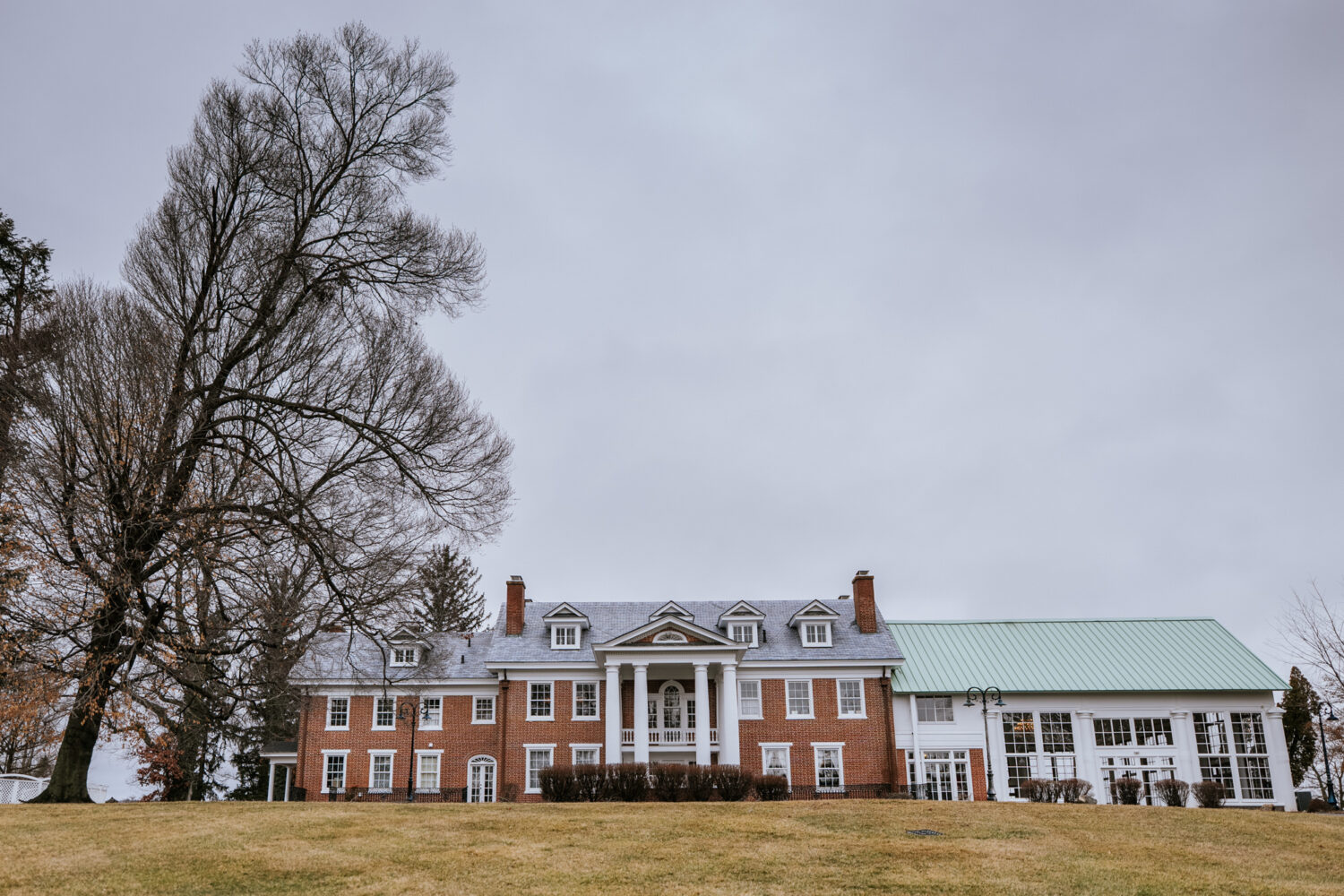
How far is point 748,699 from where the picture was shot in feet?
133

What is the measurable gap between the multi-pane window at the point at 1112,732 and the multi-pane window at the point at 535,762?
66.7ft

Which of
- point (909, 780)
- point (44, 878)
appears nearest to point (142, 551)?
point (44, 878)

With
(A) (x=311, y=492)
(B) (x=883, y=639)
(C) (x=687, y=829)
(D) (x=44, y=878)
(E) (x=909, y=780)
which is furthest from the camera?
(B) (x=883, y=639)

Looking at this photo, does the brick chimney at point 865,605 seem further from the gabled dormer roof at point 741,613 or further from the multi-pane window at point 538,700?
the multi-pane window at point 538,700

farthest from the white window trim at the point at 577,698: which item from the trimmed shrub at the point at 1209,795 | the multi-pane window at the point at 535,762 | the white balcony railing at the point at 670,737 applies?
the trimmed shrub at the point at 1209,795

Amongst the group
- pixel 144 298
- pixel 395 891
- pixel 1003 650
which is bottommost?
pixel 395 891

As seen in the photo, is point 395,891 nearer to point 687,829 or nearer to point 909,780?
point 687,829

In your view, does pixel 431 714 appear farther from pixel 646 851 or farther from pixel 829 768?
pixel 646 851

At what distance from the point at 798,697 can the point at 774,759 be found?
2.45 meters

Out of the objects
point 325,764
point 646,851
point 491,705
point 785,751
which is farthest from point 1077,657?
point 646,851

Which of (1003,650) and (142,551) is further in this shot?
(1003,650)

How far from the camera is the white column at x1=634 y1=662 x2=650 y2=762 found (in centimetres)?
3797

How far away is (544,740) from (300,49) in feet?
86.7

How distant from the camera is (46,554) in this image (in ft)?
63.0
